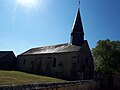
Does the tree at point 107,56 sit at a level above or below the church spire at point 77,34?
below

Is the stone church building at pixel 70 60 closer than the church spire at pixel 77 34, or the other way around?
the stone church building at pixel 70 60

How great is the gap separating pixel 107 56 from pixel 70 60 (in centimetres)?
752

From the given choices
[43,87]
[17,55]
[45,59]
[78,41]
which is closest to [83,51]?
[78,41]

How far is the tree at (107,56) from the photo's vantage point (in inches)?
1396

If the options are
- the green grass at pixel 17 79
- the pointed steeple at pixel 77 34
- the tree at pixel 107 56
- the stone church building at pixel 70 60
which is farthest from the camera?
the pointed steeple at pixel 77 34

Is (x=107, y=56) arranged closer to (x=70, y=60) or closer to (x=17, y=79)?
(x=70, y=60)

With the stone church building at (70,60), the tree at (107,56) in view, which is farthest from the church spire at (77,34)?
the tree at (107,56)

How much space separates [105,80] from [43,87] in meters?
29.9

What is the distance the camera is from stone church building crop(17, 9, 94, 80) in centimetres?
3803

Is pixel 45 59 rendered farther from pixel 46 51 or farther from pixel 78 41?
pixel 78 41

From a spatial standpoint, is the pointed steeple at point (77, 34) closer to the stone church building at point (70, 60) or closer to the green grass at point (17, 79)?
the stone church building at point (70, 60)

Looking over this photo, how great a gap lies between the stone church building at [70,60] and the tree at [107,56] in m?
3.13

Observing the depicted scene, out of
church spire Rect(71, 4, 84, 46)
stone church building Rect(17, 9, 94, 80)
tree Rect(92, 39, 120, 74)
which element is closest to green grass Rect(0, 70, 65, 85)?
stone church building Rect(17, 9, 94, 80)

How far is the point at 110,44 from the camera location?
121ft
